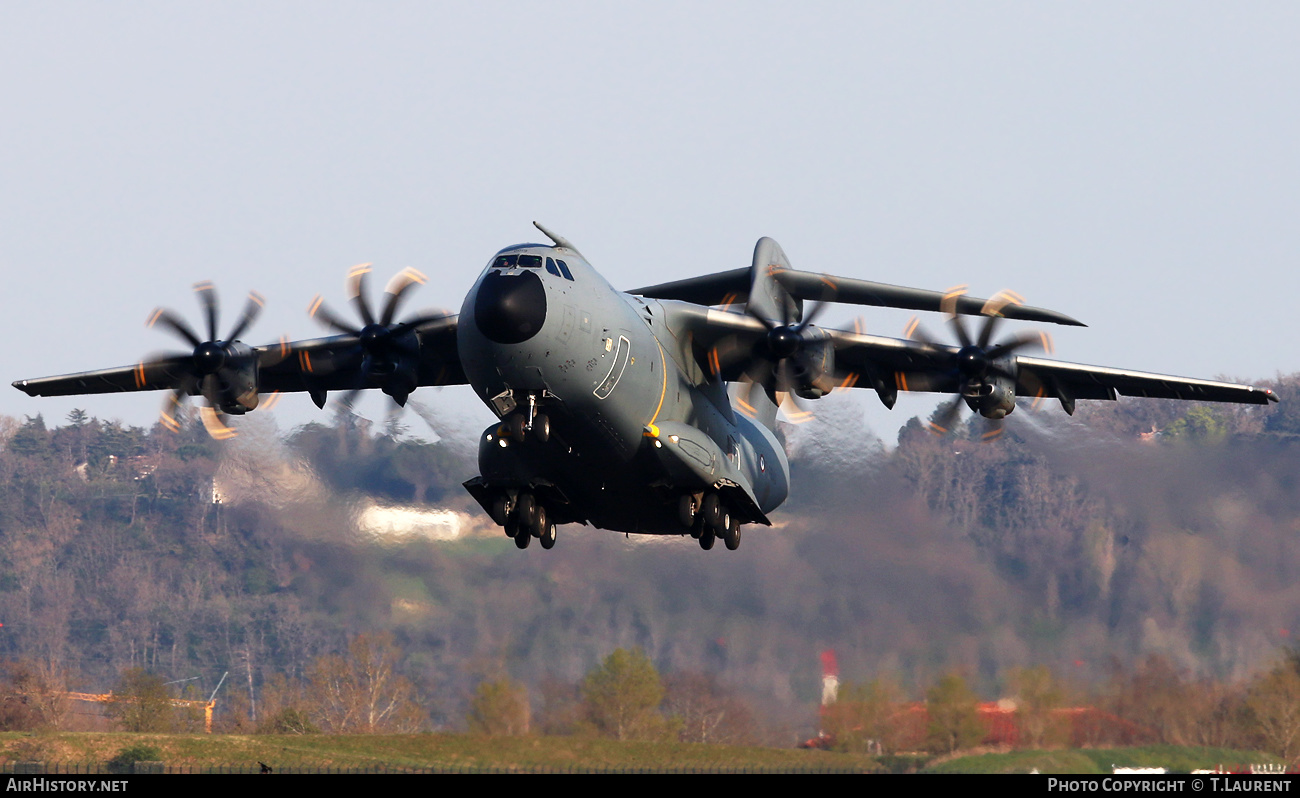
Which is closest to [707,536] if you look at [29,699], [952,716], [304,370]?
[304,370]

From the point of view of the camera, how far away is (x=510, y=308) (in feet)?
53.5

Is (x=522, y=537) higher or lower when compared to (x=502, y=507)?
lower

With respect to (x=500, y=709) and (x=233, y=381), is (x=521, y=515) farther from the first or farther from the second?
(x=500, y=709)

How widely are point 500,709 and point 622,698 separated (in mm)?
2644

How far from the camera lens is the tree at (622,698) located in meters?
Answer: 29.8

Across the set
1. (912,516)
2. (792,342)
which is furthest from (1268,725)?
(792,342)

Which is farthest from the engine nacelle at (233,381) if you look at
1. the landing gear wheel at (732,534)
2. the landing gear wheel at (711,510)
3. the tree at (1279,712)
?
the tree at (1279,712)

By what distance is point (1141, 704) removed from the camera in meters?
25.5

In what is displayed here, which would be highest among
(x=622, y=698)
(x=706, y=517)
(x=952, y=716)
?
(x=706, y=517)

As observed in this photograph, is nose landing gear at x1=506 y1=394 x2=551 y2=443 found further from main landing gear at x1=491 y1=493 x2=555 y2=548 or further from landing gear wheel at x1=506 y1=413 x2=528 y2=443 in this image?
main landing gear at x1=491 y1=493 x2=555 y2=548

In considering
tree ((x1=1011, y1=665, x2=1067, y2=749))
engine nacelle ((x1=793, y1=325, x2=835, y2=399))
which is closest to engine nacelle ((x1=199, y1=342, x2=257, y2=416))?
engine nacelle ((x1=793, y1=325, x2=835, y2=399))

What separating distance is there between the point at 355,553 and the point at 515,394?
49.0ft

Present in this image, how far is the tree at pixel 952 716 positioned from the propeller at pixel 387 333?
11.7 m
